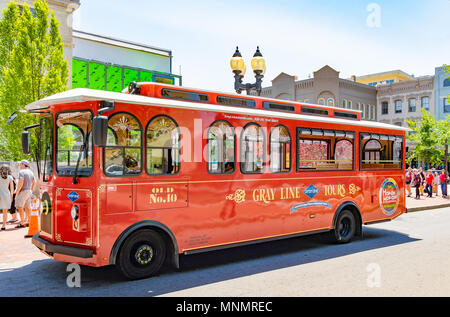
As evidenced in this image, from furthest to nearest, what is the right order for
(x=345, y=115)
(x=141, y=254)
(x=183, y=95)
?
(x=345, y=115), (x=183, y=95), (x=141, y=254)

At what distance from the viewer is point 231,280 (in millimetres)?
6254

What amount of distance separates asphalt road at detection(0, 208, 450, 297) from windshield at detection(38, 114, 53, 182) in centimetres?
167

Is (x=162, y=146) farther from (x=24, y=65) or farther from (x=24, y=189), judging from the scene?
(x=24, y=65)

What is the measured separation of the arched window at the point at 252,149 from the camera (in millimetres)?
7500

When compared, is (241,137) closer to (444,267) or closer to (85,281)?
(85,281)

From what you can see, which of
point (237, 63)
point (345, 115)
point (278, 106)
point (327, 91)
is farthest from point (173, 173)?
point (327, 91)

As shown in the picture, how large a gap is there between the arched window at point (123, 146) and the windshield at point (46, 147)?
51.1 inches

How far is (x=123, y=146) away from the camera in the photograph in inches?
239

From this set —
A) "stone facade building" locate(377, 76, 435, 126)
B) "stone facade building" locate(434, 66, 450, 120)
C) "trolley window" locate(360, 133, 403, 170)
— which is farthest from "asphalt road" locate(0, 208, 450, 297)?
"stone facade building" locate(377, 76, 435, 126)

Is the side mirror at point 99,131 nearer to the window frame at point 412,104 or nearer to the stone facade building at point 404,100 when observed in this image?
the stone facade building at point 404,100

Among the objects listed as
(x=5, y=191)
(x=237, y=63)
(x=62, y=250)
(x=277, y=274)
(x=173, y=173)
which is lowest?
(x=277, y=274)

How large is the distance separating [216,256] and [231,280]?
1.83 m

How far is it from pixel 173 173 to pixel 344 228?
4.90 meters
